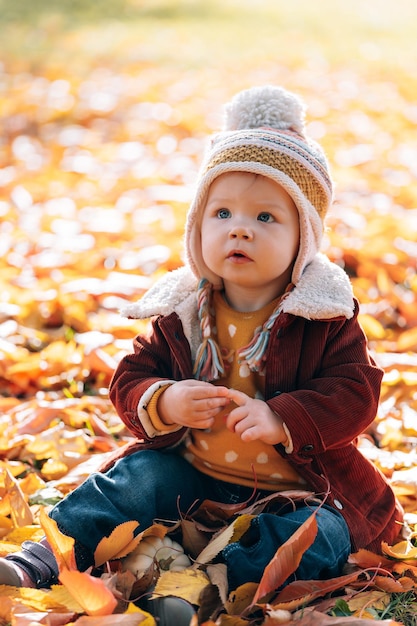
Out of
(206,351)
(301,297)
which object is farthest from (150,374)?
(301,297)

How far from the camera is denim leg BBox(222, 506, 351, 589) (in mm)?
1916

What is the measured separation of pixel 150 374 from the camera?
7.44ft

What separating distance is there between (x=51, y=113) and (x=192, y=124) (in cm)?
121

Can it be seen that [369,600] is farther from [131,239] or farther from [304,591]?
[131,239]

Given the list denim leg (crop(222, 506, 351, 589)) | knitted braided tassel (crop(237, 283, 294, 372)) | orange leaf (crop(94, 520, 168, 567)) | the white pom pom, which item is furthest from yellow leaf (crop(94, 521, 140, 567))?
the white pom pom

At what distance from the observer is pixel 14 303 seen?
379cm

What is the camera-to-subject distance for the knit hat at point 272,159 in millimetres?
2121

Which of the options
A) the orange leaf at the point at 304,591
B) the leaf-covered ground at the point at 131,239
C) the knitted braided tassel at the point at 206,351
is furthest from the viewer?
the knitted braided tassel at the point at 206,351

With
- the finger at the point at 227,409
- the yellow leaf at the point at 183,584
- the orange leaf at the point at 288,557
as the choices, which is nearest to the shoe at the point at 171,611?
the yellow leaf at the point at 183,584

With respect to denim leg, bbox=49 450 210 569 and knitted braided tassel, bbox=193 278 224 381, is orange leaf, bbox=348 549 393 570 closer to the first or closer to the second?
denim leg, bbox=49 450 210 569

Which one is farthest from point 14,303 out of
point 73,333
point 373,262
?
point 373,262

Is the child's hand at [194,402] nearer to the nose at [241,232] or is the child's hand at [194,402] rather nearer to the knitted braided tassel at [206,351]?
the knitted braided tassel at [206,351]

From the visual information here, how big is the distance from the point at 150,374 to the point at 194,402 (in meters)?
0.26

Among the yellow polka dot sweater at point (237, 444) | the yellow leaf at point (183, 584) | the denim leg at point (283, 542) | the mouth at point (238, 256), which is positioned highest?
the mouth at point (238, 256)
